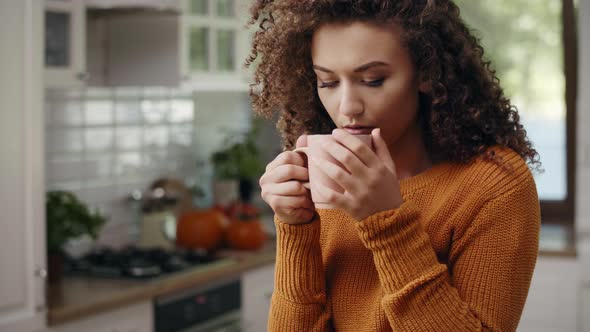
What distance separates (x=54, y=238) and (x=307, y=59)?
A: 6.37 ft

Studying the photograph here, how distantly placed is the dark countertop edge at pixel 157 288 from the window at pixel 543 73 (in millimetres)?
1819

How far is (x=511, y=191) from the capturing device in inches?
35.6

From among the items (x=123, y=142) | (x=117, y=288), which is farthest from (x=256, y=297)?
(x=123, y=142)

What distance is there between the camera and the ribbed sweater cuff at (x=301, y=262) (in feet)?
3.19

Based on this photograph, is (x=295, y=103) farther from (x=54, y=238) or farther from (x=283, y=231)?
(x=54, y=238)

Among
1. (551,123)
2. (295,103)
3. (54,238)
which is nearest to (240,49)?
(54,238)

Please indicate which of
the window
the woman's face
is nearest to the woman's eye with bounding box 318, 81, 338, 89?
the woman's face

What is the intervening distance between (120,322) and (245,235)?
90 cm

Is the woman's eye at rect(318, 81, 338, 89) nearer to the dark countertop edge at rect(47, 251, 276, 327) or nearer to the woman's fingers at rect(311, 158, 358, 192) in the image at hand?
the woman's fingers at rect(311, 158, 358, 192)

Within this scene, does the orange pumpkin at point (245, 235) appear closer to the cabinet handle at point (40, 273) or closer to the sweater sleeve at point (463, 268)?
the cabinet handle at point (40, 273)

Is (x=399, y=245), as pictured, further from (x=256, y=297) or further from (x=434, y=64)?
(x=256, y=297)

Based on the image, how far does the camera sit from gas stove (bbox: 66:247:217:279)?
2939mm

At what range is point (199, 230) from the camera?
350cm

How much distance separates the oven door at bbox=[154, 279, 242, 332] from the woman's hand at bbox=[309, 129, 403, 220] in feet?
6.84
